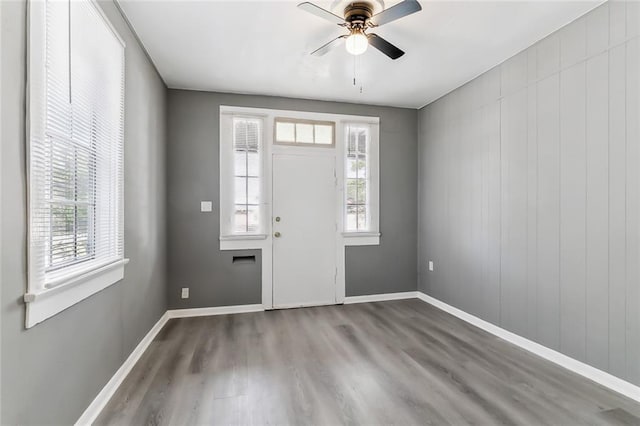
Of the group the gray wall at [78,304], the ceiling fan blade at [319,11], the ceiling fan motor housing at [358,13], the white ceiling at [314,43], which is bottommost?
the gray wall at [78,304]

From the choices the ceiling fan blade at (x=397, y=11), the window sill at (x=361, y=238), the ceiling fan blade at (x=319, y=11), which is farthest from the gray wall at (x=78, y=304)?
the window sill at (x=361, y=238)

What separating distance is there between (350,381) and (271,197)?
233 cm

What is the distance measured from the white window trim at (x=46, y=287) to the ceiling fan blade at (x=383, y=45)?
5.71 ft

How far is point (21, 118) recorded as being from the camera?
1257mm

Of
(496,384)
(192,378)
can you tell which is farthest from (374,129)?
(192,378)

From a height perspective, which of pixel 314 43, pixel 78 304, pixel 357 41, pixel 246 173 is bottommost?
pixel 78 304

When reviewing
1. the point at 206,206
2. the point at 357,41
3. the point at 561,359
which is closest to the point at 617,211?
the point at 561,359

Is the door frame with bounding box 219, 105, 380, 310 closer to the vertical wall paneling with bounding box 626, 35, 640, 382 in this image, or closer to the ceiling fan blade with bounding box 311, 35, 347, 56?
the ceiling fan blade with bounding box 311, 35, 347, 56

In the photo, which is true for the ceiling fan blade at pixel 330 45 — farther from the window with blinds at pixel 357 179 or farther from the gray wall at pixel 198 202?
the window with blinds at pixel 357 179

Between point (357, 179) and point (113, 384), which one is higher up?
point (357, 179)

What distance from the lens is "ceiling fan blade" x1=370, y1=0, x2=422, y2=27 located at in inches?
72.3

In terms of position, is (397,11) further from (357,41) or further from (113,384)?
(113,384)

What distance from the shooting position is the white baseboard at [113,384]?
5.84ft

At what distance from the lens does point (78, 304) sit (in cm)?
167
